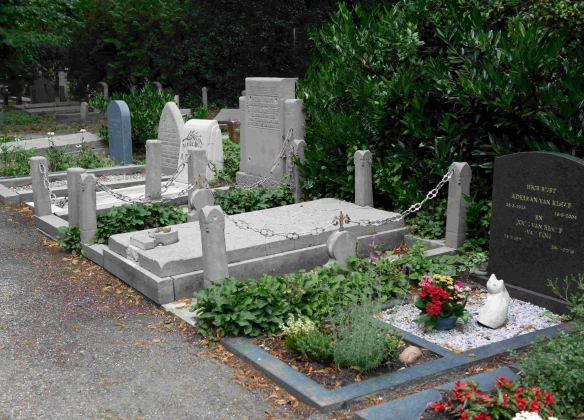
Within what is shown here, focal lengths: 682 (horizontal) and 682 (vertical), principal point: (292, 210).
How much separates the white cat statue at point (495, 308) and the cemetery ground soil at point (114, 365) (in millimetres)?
730

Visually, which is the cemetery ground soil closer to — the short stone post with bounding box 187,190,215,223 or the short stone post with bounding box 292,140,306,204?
the short stone post with bounding box 187,190,215,223

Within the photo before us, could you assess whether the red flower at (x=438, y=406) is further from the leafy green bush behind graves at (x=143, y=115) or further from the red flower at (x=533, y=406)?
the leafy green bush behind graves at (x=143, y=115)

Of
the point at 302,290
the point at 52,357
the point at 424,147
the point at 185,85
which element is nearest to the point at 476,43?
the point at 424,147

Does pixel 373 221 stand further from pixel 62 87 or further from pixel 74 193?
pixel 62 87

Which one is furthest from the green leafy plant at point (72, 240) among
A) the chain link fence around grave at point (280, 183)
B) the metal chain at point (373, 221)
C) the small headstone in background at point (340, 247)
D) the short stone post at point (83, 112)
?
the short stone post at point (83, 112)

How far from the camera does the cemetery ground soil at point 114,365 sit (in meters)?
5.06

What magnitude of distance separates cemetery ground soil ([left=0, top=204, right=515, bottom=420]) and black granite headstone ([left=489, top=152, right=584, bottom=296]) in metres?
1.63

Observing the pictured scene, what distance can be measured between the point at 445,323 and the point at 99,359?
10.4ft

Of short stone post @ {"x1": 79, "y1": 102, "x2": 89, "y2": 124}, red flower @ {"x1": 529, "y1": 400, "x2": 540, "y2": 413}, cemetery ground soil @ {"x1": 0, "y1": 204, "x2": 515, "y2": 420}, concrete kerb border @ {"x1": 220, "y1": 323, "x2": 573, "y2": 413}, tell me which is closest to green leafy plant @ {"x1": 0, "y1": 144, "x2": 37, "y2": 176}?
cemetery ground soil @ {"x1": 0, "y1": 204, "x2": 515, "y2": 420}

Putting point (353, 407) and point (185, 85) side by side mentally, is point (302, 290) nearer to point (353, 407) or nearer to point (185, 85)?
point (353, 407)

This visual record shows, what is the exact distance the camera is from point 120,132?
15812 mm

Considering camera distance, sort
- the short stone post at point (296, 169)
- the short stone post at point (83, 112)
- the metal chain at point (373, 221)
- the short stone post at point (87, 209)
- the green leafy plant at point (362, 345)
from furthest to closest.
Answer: the short stone post at point (83, 112)
the short stone post at point (296, 169)
the short stone post at point (87, 209)
the metal chain at point (373, 221)
the green leafy plant at point (362, 345)

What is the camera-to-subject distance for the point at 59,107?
2906 centimetres

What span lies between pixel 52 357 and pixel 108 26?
28.5 meters
